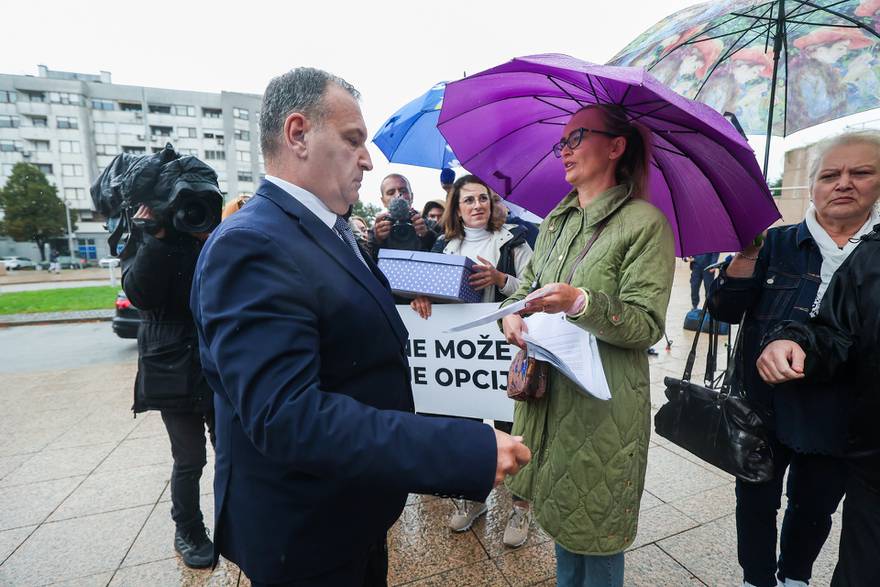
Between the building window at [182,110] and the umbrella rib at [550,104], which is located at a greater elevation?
the building window at [182,110]

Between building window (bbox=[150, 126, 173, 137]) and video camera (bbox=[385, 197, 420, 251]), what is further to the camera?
building window (bbox=[150, 126, 173, 137])

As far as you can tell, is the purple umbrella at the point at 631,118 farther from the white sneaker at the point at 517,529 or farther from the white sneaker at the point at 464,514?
the white sneaker at the point at 464,514

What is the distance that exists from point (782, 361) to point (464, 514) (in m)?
1.93

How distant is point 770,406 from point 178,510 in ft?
9.94

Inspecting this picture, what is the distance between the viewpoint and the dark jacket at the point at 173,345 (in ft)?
7.45

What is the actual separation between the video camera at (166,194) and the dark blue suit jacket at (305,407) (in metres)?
1.23

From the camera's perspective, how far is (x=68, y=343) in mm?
8695

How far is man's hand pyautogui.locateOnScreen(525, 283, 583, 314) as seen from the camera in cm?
131

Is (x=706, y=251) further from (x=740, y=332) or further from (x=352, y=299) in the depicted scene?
(x=352, y=299)

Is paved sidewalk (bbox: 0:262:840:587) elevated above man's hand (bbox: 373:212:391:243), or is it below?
below

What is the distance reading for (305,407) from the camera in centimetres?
85

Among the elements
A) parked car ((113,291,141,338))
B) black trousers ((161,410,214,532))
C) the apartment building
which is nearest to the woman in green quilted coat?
black trousers ((161,410,214,532))

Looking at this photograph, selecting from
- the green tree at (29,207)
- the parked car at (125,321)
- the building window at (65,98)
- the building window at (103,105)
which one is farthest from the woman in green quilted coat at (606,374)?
the building window at (103,105)

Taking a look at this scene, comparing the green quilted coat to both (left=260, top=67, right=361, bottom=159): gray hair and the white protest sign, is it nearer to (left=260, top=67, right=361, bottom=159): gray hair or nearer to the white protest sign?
(left=260, top=67, right=361, bottom=159): gray hair
